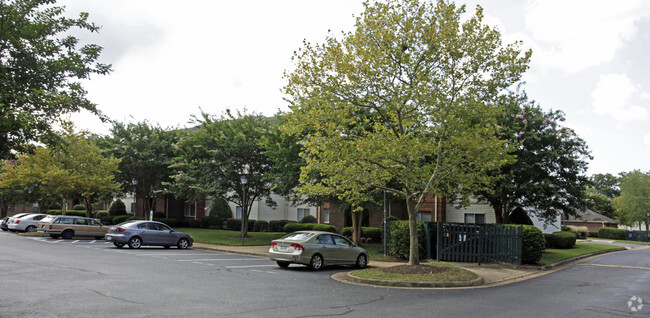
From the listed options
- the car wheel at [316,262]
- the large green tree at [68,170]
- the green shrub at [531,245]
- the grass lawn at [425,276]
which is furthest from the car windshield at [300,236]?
the large green tree at [68,170]

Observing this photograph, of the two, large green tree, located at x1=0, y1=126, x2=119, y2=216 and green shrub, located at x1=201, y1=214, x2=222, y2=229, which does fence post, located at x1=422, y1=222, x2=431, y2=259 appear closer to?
large green tree, located at x1=0, y1=126, x2=119, y2=216

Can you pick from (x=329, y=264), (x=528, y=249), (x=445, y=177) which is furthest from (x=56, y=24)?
(x=528, y=249)

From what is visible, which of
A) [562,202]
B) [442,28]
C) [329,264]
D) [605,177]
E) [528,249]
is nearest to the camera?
[442,28]

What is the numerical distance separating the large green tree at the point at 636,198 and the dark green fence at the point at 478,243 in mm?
51333

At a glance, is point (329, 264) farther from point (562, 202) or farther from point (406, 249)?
point (562, 202)

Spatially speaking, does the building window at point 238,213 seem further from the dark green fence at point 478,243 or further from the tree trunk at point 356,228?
the dark green fence at point 478,243

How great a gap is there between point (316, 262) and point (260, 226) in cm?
2555

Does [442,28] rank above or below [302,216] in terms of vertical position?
above

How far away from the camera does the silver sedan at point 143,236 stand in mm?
21203

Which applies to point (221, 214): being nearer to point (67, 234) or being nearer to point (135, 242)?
point (67, 234)

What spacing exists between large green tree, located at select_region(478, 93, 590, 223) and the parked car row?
1637cm

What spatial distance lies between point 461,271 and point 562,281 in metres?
3.17

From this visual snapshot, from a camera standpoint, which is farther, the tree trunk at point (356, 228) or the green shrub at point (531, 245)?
the tree trunk at point (356, 228)

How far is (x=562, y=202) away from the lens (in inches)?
888
